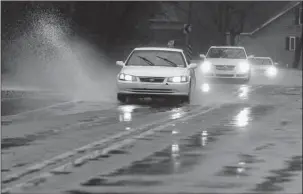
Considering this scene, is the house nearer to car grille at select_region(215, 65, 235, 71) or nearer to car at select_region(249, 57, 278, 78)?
car at select_region(249, 57, 278, 78)

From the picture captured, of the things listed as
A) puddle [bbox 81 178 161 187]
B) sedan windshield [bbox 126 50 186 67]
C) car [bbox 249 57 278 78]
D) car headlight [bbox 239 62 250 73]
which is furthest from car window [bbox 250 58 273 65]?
puddle [bbox 81 178 161 187]

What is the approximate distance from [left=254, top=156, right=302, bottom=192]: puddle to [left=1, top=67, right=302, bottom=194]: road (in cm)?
1

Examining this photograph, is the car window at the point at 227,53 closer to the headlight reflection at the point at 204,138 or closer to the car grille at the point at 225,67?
the car grille at the point at 225,67

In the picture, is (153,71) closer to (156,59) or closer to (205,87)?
(156,59)

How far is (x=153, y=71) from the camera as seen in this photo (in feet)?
86.6

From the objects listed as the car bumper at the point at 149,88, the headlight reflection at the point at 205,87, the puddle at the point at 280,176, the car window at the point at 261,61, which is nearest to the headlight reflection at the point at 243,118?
the car bumper at the point at 149,88

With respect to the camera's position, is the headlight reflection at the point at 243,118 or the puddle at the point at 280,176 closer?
the puddle at the point at 280,176

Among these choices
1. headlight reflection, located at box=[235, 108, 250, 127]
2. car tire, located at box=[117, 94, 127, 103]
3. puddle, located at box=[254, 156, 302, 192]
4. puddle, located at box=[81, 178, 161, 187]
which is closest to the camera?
puddle, located at box=[254, 156, 302, 192]

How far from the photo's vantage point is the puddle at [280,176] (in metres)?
10.7

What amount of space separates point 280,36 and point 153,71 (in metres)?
79.5

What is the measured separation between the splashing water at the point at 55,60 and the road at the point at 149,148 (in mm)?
10945

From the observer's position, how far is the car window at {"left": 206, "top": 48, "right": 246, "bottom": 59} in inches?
1686

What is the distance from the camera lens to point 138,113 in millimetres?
22859

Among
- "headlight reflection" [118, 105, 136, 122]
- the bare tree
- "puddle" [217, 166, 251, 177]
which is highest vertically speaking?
the bare tree
